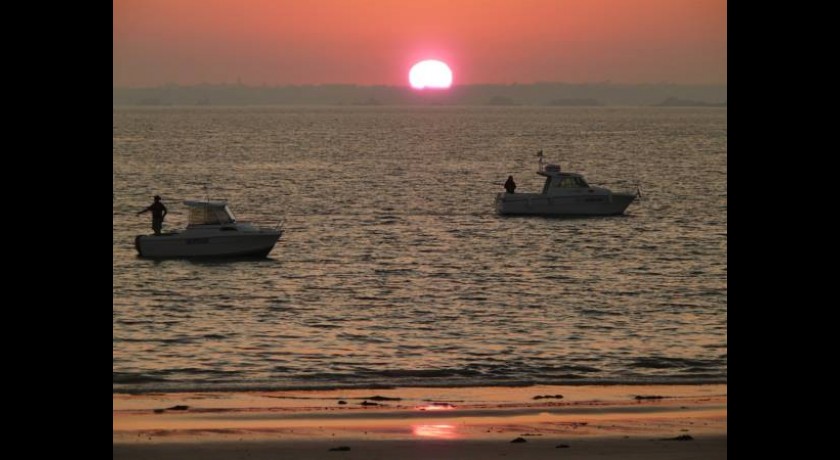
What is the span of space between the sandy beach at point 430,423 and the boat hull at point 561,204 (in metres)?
39.3

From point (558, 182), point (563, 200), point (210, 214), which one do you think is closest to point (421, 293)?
point (210, 214)

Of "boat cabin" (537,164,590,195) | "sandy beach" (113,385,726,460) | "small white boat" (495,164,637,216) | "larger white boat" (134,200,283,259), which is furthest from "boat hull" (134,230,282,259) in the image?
"sandy beach" (113,385,726,460)

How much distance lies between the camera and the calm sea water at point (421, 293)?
2342cm

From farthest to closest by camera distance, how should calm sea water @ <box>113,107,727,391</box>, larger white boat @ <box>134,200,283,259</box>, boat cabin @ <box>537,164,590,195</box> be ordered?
boat cabin @ <box>537,164,590,195</box>
larger white boat @ <box>134,200,283,259</box>
calm sea water @ <box>113,107,727,391</box>

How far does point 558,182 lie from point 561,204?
1.56 meters

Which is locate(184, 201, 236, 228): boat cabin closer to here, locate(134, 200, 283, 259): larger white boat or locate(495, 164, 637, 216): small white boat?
locate(134, 200, 283, 259): larger white boat

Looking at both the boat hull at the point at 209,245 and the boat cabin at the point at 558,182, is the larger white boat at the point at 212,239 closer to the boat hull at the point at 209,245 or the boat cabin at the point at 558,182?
the boat hull at the point at 209,245

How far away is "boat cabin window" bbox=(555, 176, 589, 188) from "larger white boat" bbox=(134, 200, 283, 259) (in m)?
20.1

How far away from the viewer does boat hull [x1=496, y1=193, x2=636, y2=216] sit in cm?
5912

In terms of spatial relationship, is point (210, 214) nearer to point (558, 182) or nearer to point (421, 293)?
point (421, 293)
